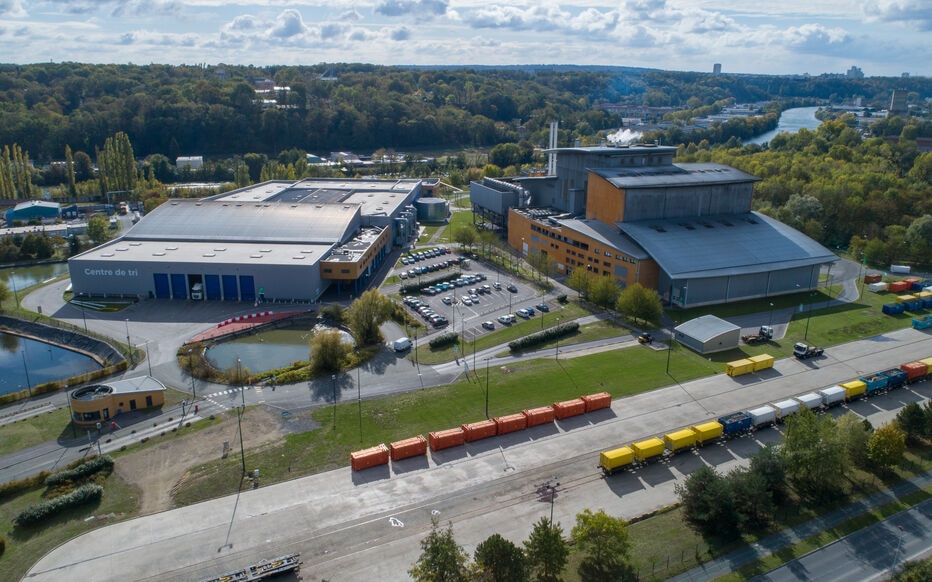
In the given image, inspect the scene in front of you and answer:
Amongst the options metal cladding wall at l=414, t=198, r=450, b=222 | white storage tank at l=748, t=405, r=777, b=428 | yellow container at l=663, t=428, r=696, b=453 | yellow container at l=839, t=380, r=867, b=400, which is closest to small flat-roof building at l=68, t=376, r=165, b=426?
yellow container at l=663, t=428, r=696, b=453

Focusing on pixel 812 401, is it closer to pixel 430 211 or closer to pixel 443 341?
pixel 443 341

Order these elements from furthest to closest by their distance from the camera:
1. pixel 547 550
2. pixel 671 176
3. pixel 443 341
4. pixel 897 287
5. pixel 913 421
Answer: pixel 671 176, pixel 897 287, pixel 443 341, pixel 913 421, pixel 547 550

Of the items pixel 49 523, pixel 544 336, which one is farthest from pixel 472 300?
pixel 49 523

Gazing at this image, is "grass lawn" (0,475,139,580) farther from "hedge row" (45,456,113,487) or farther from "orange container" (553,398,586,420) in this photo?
"orange container" (553,398,586,420)

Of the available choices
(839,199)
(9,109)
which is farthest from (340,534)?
(9,109)

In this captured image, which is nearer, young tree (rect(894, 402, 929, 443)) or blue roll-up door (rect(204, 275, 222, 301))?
young tree (rect(894, 402, 929, 443))

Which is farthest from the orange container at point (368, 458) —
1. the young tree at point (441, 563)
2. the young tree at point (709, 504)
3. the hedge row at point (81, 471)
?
the young tree at point (709, 504)
